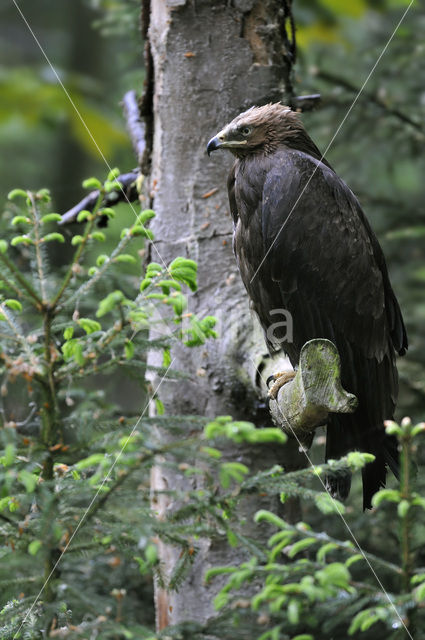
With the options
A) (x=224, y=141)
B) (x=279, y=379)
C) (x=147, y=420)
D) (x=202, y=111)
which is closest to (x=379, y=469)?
(x=279, y=379)

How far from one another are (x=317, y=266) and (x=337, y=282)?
13cm

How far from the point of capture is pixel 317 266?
363cm

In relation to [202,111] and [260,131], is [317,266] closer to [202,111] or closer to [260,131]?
[260,131]

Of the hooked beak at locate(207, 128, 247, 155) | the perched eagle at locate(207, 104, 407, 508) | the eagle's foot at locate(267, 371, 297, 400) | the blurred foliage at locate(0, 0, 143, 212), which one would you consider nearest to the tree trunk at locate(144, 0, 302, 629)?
the perched eagle at locate(207, 104, 407, 508)

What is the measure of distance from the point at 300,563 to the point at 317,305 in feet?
5.88

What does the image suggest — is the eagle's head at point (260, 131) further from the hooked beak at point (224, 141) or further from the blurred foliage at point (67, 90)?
the blurred foliage at point (67, 90)

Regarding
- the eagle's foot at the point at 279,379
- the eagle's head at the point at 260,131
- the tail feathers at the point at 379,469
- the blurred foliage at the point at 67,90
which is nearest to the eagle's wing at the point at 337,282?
Answer: the tail feathers at the point at 379,469

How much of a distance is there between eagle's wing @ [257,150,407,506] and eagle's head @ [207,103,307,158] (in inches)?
5.8

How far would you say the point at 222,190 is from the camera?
412 cm

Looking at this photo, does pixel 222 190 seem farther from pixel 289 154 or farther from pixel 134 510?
pixel 134 510

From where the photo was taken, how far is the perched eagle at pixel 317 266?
11.8 ft

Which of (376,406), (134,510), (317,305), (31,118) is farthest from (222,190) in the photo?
(31,118)

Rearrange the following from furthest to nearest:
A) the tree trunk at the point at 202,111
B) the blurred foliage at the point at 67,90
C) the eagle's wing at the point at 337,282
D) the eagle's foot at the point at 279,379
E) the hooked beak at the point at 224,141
→ the blurred foliage at the point at 67,90 < the tree trunk at the point at 202,111 < the hooked beak at the point at 224,141 < the eagle's wing at the point at 337,282 < the eagle's foot at the point at 279,379

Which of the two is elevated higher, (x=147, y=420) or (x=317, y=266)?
(x=317, y=266)
